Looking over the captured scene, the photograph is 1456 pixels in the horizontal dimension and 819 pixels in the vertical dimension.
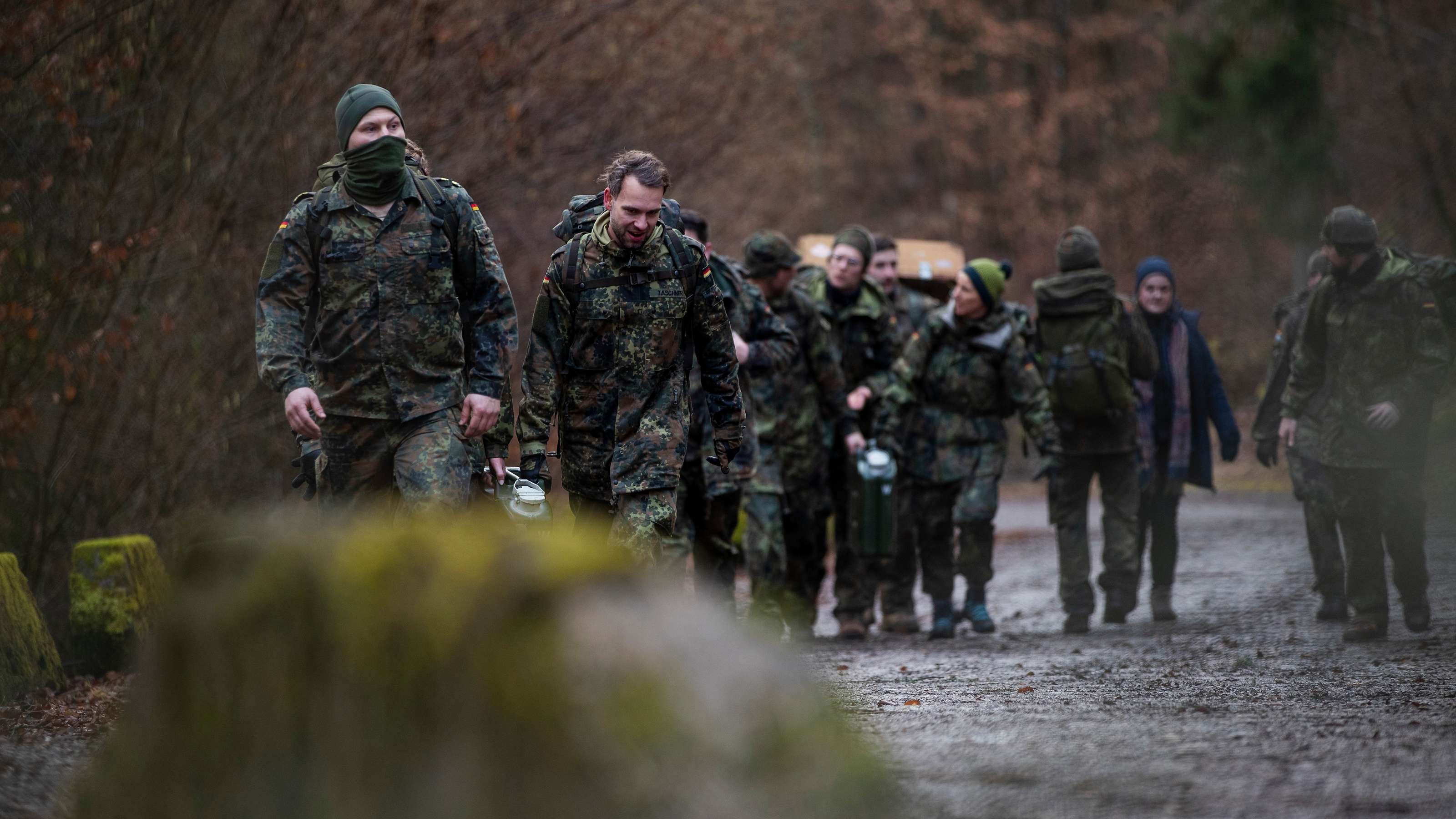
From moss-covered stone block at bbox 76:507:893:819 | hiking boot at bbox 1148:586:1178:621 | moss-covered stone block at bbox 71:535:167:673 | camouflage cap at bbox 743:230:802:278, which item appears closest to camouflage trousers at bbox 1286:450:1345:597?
hiking boot at bbox 1148:586:1178:621

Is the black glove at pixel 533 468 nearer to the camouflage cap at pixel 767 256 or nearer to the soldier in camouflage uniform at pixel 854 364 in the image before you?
the camouflage cap at pixel 767 256

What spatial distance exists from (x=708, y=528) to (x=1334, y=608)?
395 cm

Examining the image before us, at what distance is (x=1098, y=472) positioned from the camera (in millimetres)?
10555

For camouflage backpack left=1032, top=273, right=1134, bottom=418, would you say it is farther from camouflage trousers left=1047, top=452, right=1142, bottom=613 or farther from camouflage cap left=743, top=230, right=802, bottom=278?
camouflage cap left=743, top=230, right=802, bottom=278

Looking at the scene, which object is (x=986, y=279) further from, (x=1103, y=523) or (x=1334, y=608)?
(x=1334, y=608)

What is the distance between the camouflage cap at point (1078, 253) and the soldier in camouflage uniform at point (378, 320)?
5.03m

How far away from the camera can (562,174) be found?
15883mm

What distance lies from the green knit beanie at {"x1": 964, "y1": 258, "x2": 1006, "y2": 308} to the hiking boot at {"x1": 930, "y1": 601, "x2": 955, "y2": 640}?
1.74 meters

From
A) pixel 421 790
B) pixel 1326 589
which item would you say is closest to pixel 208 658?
pixel 421 790

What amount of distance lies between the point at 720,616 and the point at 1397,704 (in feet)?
11.8

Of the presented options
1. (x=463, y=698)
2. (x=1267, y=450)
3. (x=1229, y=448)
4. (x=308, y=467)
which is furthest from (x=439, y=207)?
(x=1267, y=450)

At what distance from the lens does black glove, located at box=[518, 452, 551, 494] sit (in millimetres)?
6516

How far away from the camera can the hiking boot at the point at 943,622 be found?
32.7ft

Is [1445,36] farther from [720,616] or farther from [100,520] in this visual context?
[720,616]
